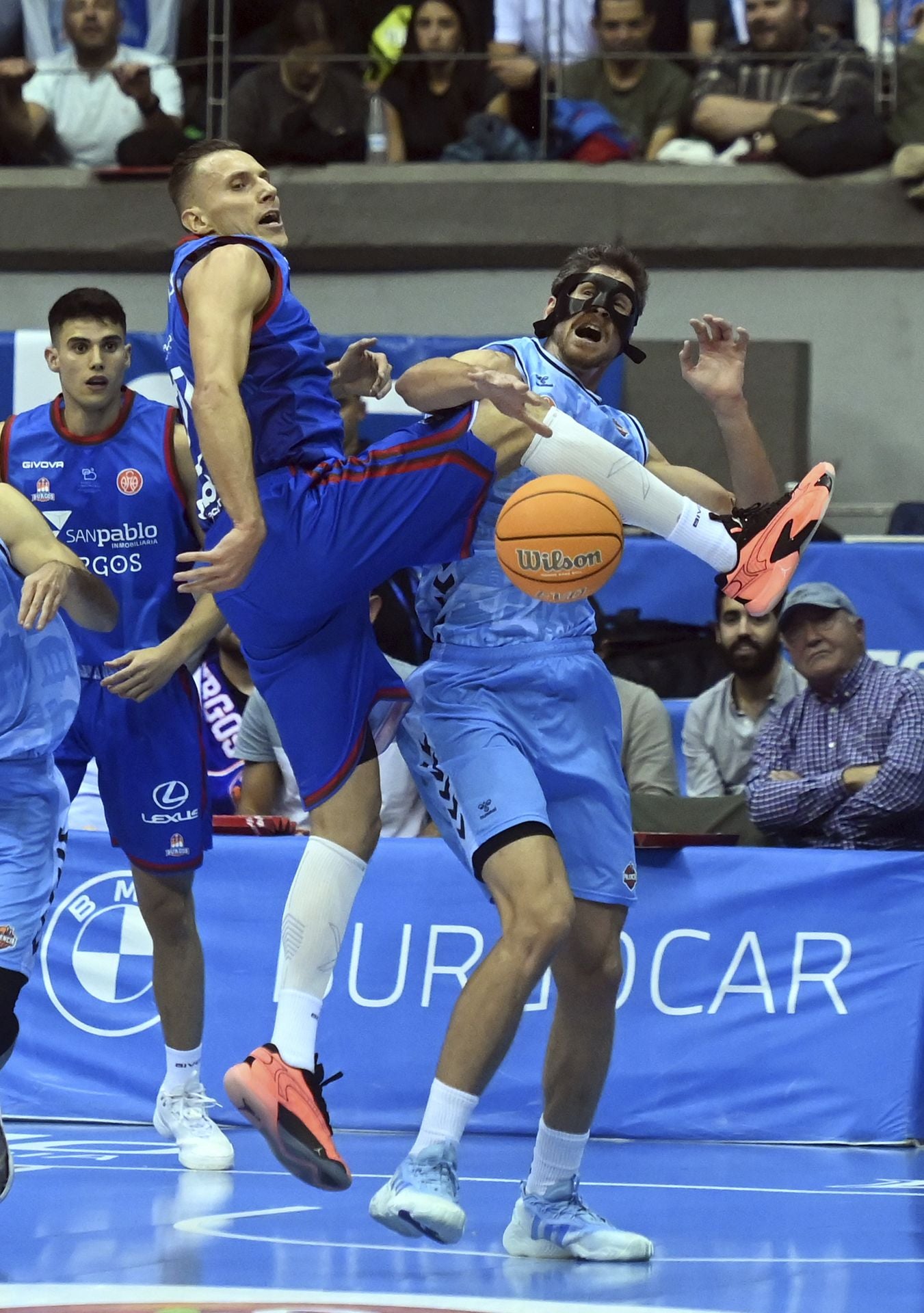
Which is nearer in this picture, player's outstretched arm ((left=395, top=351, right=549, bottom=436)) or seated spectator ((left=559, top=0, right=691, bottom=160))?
player's outstretched arm ((left=395, top=351, right=549, bottom=436))

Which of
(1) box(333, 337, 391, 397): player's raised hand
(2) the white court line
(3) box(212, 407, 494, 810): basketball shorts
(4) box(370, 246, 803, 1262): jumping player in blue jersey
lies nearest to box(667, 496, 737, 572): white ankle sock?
(4) box(370, 246, 803, 1262): jumping player in blue jersey

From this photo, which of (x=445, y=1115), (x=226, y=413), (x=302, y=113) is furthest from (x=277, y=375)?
(x=302, y=113)

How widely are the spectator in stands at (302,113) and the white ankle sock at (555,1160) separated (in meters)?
8.64

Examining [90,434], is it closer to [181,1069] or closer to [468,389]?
[181,1069]

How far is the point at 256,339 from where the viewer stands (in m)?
4.12

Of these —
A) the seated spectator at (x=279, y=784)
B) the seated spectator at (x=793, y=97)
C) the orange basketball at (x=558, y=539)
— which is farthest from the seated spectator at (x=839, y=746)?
the seated spectator at (x=793, y=97)

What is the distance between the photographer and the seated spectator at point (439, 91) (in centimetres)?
1203

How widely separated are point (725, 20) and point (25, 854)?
382 inches

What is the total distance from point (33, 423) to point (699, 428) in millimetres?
5785

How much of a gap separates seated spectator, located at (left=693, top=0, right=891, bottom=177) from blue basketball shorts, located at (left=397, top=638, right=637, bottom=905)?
306 inches

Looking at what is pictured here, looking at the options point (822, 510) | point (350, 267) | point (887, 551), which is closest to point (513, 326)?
point (350, 267)

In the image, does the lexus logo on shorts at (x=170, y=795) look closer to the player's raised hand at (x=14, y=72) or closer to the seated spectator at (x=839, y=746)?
the seated spectator at (x=839, y=746)

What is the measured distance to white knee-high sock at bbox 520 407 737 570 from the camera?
4254 mm

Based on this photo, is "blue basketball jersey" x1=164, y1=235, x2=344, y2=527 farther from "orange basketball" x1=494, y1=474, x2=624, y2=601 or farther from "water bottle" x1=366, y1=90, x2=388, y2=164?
"water bottle" x1=366, y1=90, x2=388, y2=164
